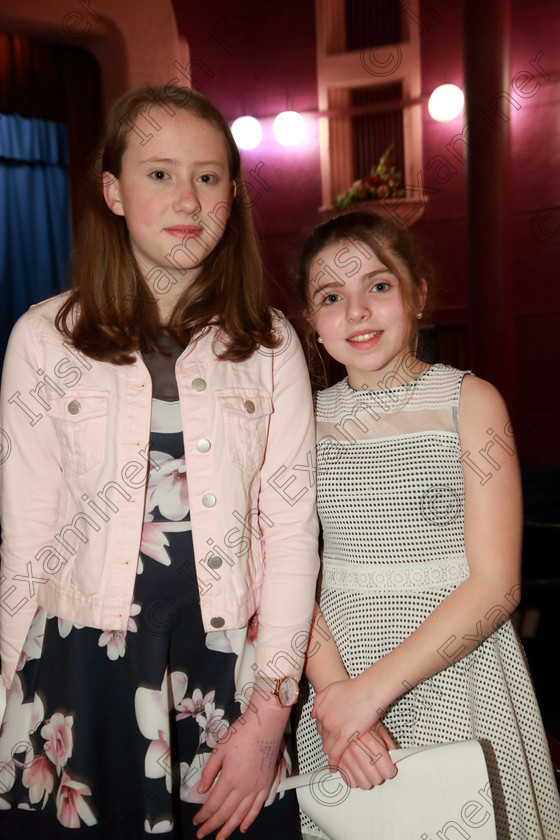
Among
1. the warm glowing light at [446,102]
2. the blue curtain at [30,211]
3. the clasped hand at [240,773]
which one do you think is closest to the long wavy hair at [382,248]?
the clasped hand at [240,773]

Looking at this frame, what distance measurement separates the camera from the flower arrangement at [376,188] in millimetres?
4938

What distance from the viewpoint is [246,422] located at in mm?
1147

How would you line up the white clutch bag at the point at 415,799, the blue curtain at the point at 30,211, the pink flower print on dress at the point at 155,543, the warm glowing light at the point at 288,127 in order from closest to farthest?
the white clutch bag at the point at 415,799
the pink flower print on dress at the point at 155,543
the blue curtain at the point at 30,211
the warm glowing light at the point at 288,127

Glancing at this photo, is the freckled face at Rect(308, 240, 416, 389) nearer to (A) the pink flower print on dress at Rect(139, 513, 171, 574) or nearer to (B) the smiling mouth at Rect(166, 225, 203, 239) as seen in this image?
(B) the smiling mouth at Rect(166, 225, 203, 239)

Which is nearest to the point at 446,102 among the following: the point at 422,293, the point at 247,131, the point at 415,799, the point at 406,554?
the point at 247,131

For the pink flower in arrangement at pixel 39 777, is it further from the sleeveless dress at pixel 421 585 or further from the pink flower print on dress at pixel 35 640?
the sleeveless dress at pixel 421 585

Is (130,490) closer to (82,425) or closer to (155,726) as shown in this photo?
(82,425)

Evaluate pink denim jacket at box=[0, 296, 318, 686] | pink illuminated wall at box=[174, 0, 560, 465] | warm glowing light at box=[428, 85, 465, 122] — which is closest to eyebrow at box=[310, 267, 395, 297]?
pink denim jacket at box=[0, 296, 318, 686]

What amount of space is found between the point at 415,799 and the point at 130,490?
0.57 metres

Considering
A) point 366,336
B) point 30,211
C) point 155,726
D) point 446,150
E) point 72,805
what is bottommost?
point 72,805

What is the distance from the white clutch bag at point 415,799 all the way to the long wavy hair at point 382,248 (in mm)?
705

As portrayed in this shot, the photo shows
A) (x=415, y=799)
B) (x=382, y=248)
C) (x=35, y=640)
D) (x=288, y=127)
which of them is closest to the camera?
(x=415, y=799)

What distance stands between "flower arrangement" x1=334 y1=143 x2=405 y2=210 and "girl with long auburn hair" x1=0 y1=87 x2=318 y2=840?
12.6 feet

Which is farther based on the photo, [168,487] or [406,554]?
[406,554]
